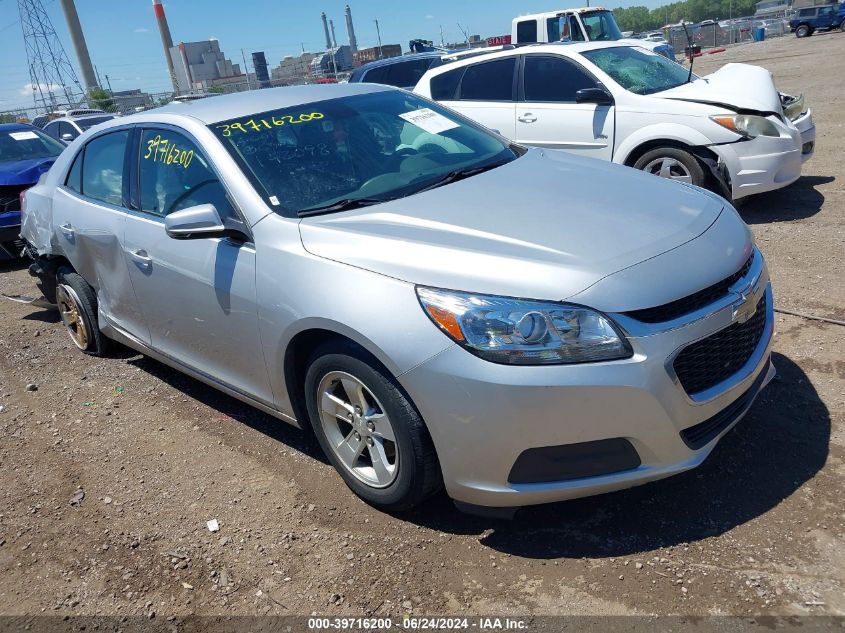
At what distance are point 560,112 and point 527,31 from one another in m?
12.4

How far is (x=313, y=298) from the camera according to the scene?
289 centimetres

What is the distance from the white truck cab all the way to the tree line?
100443mm

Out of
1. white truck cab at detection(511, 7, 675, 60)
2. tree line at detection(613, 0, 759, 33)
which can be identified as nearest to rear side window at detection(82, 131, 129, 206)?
white truck cab at detection(511, 7, 675, 60)

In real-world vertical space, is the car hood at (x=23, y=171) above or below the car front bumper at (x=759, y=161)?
above

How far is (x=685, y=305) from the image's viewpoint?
2.56 m

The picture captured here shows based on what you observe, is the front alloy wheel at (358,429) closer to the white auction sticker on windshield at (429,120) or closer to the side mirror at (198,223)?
the side mirror at (198,223)

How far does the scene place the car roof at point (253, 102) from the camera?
148 inches

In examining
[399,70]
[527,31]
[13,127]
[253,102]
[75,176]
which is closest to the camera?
[253,102]

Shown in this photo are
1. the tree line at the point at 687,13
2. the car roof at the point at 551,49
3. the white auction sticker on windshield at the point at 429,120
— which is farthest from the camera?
the tree line at the point at 687,13

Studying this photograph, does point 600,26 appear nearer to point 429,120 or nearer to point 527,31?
point 527,31

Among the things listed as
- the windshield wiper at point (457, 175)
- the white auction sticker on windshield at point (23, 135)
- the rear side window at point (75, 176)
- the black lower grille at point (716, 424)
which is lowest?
the black lower grille at point (716, 424)

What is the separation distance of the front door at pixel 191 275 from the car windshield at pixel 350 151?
0.78 ft

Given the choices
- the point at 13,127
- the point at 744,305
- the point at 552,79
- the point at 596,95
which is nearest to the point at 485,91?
the point at 552,79

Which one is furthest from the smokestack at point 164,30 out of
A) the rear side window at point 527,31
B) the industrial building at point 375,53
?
the rear side window at point 527,31
